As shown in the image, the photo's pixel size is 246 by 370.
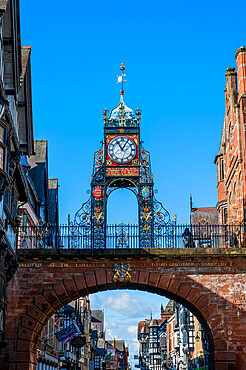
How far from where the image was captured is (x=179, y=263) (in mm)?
32656

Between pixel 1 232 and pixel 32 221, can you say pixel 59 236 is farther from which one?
pixel 32 221

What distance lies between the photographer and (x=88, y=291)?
33.2 metres

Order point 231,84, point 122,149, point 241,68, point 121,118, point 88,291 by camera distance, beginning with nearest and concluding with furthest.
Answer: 1. point 88,291
2. point 122,149
3. point 121,118
4. point 241,68
5. point 231,84

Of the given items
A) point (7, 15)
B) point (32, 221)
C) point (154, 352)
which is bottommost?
point (154, 352)

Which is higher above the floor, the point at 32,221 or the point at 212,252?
the point at 32,221

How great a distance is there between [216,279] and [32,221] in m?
17.2

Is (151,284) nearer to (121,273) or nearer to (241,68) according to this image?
(121,273)

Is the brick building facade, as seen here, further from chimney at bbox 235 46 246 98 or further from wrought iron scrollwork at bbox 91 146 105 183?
wrought iron scrollwork at bbox 91 146 105 183

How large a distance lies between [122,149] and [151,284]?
7.86m

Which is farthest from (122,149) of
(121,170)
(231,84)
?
(231,84)

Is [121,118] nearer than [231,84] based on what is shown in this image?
Yes

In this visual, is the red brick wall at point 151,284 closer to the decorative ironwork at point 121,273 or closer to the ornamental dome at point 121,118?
the decorative ironwork at point 121,273

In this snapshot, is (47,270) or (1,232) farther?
(47,270)

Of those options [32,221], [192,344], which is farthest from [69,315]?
[32,221]
